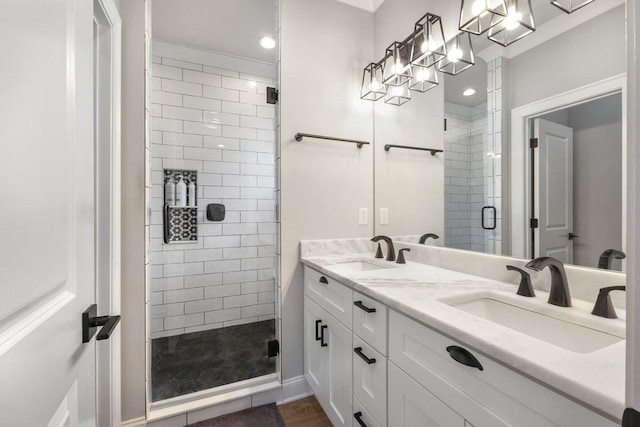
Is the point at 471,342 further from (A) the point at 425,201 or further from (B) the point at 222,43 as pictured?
(B) the point at 222,43

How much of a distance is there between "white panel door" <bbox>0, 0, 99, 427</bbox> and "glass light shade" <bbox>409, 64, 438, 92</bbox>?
1552 millimetres

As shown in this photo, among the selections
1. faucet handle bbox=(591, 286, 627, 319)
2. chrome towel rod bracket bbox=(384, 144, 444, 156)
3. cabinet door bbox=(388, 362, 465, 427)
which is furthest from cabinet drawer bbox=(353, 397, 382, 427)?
chrome towel rod bracket bbox=(384, 144, 444, 156)

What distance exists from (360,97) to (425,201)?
0.87 m

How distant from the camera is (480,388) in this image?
637mm

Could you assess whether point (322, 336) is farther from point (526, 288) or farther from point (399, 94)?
point (399, 94)

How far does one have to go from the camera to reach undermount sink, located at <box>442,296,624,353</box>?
75 centimetres

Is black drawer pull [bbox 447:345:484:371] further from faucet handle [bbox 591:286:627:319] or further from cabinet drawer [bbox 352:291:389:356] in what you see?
faucet handle [bbox 591:286:627:319]

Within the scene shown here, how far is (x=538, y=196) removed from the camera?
3.54 feet

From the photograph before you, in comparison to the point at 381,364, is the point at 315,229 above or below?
above

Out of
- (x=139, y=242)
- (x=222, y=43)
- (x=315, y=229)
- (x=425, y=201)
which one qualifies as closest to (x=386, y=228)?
(x=425, y=201)

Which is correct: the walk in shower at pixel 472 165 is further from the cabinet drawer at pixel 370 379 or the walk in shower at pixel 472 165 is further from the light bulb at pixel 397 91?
the cabinet drawer at pixel 370 379

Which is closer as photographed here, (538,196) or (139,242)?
(538,196)

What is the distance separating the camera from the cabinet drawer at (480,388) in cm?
51

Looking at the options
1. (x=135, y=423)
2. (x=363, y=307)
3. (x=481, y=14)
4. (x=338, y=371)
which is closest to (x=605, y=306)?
(x=363, y=307)
